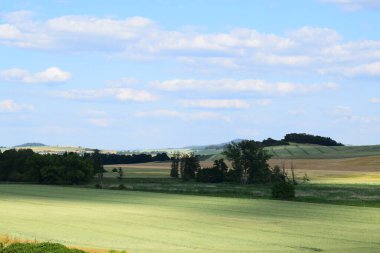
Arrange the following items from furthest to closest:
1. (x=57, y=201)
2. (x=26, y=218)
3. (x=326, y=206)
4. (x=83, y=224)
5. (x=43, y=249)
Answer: (x=57, y=201)
(x=326, y=206)
(x=26, y=218)
(x=83, y=224)
(x=43, y=249)

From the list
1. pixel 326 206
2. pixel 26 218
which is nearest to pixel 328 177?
pixel 326 206

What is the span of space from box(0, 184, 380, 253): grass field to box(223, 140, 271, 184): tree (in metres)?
53.2

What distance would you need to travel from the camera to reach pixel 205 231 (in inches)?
1513

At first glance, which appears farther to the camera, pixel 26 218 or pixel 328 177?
pixel 328 177

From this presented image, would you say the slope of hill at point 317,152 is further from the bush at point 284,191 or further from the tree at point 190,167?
the bush at point 284,191

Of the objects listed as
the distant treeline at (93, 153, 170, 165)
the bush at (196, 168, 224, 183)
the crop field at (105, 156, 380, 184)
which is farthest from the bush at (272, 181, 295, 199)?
the distant treeline at (93, 153, 170, 165)

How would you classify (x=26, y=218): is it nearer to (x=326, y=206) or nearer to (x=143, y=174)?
(x=326, y=206)

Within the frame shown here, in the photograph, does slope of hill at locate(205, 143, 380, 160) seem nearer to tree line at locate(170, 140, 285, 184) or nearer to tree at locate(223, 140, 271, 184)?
tree line at locate(170, 140, 285, 184)

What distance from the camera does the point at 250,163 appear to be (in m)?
120

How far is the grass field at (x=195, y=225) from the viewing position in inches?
1265

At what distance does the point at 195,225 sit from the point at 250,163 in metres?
78.4

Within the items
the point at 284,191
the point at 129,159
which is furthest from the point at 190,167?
the point at 129,159

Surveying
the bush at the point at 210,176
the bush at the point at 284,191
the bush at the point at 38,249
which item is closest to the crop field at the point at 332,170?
the bush at the point at 210,176

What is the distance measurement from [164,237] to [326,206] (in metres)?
29.0
